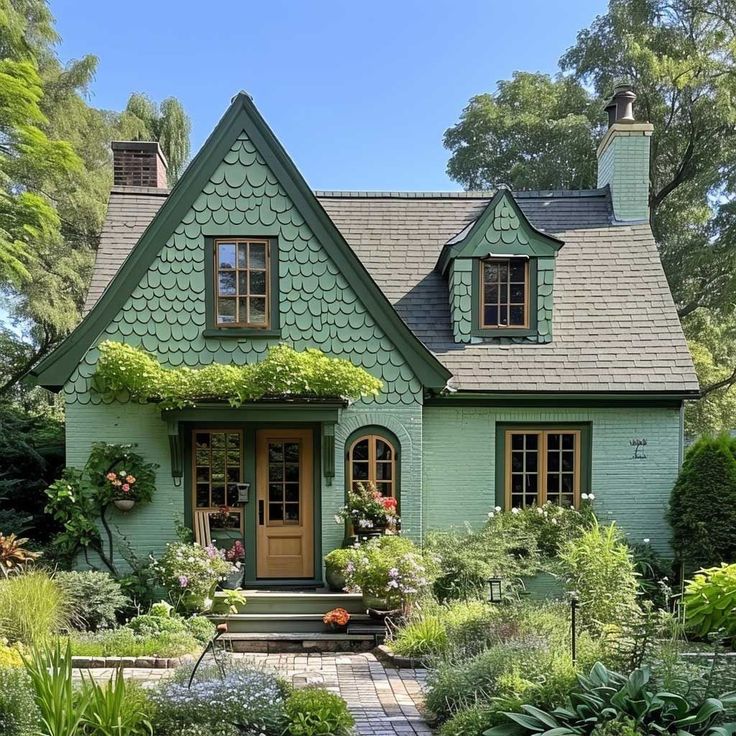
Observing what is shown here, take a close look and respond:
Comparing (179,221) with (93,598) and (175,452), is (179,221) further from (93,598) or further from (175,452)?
(93,598)

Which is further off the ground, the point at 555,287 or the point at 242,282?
the point at 555,287

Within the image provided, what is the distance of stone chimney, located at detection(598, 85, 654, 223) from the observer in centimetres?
1216

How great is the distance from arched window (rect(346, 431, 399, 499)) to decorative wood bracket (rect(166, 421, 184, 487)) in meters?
2.57

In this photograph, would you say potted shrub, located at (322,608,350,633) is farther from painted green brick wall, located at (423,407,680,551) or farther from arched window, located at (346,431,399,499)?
painted green brick wall, located at (423,407,680,551)

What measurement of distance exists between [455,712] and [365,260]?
8071mm

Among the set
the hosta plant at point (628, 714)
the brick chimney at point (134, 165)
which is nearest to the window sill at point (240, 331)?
the brick chimney at point (134, 165)

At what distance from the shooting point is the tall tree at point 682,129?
18484 mm

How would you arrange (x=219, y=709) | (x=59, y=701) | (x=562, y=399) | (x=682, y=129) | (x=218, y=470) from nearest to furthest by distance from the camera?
(x=59, y=701), (x=219, y=709), (x=218, y=470), (x=562, y=399), (x=682, y=129)

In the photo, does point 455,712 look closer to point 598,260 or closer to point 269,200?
point 269,200

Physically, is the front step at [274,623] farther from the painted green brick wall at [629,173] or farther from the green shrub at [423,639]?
the painted green brick wall at [629,173]

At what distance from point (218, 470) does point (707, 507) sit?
300 inches

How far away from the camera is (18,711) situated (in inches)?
167

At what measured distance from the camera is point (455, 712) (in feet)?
17.1

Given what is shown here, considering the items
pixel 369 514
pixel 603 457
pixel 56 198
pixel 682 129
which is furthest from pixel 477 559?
pixel 682 129
